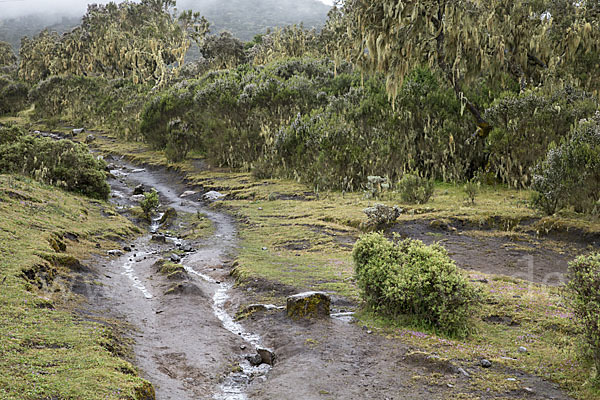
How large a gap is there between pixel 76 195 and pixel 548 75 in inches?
901

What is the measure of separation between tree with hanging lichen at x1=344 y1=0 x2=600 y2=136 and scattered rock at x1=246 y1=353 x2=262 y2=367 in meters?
13.8

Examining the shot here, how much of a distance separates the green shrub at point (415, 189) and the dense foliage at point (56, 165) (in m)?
15.1

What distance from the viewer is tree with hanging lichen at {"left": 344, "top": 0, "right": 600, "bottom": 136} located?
18.4 m

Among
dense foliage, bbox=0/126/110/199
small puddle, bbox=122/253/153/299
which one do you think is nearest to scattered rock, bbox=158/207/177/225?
dense foliage, bbox=0/126/110/199

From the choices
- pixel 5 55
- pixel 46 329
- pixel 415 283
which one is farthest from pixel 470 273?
pixel 5 55

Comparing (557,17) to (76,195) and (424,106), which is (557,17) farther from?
(76,195)

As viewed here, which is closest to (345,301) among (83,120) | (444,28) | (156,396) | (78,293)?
(156,396)

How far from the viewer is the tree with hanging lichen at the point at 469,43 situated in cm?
1836

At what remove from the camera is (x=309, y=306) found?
882cm

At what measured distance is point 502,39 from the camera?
20703 millimetres

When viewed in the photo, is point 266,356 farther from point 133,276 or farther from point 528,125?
point 528,125

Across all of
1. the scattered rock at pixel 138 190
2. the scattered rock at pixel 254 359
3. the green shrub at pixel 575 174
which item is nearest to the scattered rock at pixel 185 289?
the scattered rock at pixel 254 359

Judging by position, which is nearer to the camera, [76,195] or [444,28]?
[444,28]

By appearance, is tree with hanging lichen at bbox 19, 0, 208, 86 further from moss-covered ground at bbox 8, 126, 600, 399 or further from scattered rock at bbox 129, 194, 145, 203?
moss-covered ground at bbox 8, 126, 600, 399
